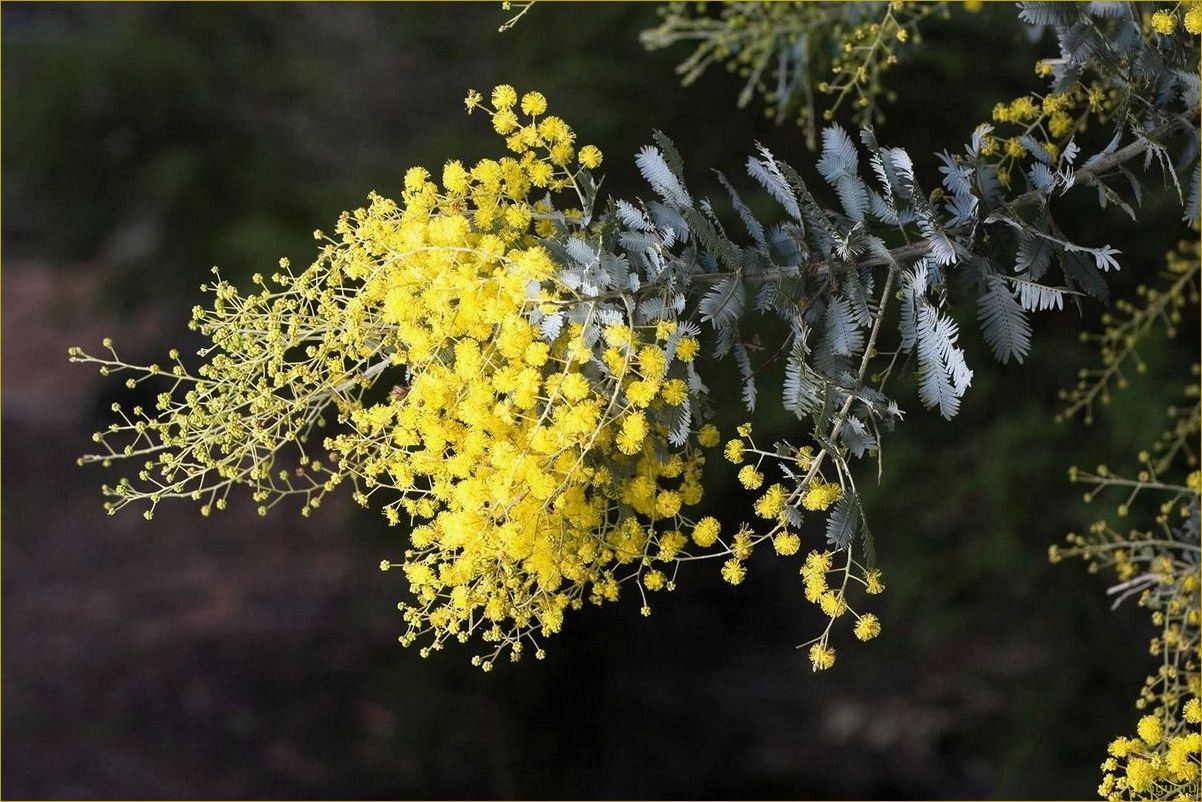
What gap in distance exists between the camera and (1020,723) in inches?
91.8

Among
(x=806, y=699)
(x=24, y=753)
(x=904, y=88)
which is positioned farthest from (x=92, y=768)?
(x=904, y=88)

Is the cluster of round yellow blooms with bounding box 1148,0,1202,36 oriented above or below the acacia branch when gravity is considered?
above

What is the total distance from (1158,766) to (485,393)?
0.61m

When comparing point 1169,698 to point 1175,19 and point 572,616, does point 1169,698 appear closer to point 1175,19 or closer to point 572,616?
point 1175,19

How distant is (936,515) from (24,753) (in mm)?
2208

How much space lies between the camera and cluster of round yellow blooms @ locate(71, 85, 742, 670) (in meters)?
0.77

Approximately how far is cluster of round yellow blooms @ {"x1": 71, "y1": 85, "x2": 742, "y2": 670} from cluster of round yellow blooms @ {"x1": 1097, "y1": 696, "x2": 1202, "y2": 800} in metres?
0.40

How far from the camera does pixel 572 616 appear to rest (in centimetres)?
250

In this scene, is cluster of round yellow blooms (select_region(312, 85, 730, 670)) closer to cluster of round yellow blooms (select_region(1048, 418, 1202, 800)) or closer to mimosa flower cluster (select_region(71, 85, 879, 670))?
mimosa flower cluster (select_region(71, 85, 879, 670))

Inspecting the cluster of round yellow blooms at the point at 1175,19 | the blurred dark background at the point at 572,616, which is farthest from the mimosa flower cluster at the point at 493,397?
the blurred dark background at the point at 572,616

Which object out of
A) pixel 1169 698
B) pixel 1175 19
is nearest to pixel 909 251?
pixel 1175 19

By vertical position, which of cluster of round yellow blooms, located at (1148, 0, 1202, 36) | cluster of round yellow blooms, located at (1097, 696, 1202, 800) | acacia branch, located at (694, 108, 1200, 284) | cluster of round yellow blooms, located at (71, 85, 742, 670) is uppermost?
cluster of round yellow blooms, located at (1148, 0, 1202, 36)

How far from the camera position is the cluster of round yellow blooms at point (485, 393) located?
0.77 metres

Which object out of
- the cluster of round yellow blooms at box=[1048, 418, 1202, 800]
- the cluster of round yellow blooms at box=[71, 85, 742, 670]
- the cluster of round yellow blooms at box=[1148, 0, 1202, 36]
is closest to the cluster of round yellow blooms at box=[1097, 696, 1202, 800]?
the cluster of round yellow blooms at box=[1048, 418, 1202, 800]
